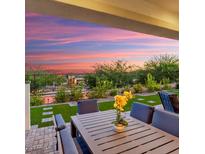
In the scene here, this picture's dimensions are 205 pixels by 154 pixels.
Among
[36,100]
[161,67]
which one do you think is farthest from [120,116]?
Answer: [161,67]

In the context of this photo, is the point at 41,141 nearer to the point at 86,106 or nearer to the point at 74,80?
the point at 86,106

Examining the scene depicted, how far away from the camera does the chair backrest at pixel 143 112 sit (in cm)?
256

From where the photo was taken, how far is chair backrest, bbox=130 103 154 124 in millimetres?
2557

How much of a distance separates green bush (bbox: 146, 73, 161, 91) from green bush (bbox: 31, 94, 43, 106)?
180 inches

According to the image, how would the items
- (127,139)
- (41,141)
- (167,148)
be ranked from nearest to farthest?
(167,148) → (127,139) → (41,141)

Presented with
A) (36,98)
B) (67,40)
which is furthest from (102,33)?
(36,98)

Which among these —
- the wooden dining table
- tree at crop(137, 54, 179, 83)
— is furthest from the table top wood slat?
tree at crop(137, 54, 179, 83)

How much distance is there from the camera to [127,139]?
1.81 m

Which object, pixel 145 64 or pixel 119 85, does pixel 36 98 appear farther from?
pixel 145 64

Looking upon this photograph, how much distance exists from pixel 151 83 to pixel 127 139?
262 inches

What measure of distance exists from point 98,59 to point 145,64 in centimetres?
225

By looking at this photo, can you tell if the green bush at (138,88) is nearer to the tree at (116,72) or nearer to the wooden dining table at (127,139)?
the tree at (116,72)
